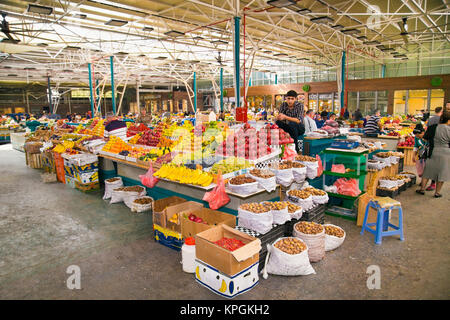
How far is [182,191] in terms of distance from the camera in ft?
16.0

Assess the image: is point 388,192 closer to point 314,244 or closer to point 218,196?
point 314,244

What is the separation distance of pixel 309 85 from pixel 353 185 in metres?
21.0

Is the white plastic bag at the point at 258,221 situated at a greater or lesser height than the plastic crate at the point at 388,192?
greater

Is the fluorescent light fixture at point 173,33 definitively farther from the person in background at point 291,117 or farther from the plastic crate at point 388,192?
the plastic crate at point 388,192

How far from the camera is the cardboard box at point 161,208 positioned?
4.07 metres

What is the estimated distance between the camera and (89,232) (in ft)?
15.3

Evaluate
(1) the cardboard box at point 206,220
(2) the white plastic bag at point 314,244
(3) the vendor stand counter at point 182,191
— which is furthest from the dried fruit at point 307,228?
(1) the cardboard box at point 206,220

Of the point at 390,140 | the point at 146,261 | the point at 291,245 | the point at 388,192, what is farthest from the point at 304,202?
the point at 390,140

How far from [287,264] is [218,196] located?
3.88 ft

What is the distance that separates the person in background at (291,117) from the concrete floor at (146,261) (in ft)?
5.75

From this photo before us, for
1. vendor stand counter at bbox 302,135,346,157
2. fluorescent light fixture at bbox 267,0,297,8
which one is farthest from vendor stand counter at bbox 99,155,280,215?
fluorescent light fixture at bbox 267,0,297,8
